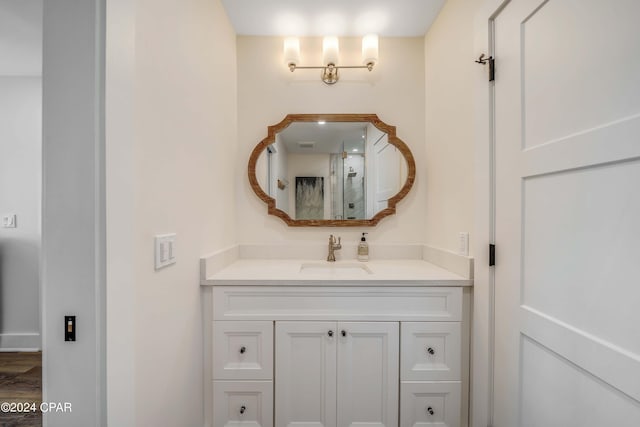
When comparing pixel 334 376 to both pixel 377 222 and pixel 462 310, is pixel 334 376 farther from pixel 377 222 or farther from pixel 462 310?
pixel 377 222

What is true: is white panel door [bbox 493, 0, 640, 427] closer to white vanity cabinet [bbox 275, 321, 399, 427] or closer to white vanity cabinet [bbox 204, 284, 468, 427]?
white vanity cabinet [bbox 204, 284, 468, 427]

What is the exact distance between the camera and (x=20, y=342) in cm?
230

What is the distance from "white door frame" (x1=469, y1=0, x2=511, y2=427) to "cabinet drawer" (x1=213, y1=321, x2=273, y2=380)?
0.94 m

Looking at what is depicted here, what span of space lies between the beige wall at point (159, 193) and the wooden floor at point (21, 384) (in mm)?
1105

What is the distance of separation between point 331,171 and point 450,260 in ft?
2.96

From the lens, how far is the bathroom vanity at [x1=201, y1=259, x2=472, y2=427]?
1.31m

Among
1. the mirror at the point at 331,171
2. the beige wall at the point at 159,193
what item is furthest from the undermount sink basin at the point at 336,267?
the beige wall at the point at 159,193

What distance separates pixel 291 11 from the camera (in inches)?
64.0

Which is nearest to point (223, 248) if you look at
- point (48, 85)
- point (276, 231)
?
point (276, 231)

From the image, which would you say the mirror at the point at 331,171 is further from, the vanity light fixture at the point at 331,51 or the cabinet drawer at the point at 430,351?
the cabinet drawer at the point at 430,351

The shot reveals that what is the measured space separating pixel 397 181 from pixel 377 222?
31cm

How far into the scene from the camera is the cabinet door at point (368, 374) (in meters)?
1.31

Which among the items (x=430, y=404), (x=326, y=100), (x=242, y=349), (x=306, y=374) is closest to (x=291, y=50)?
(x=326, y=100)

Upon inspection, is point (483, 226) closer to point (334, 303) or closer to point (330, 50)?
point (334, 303)
